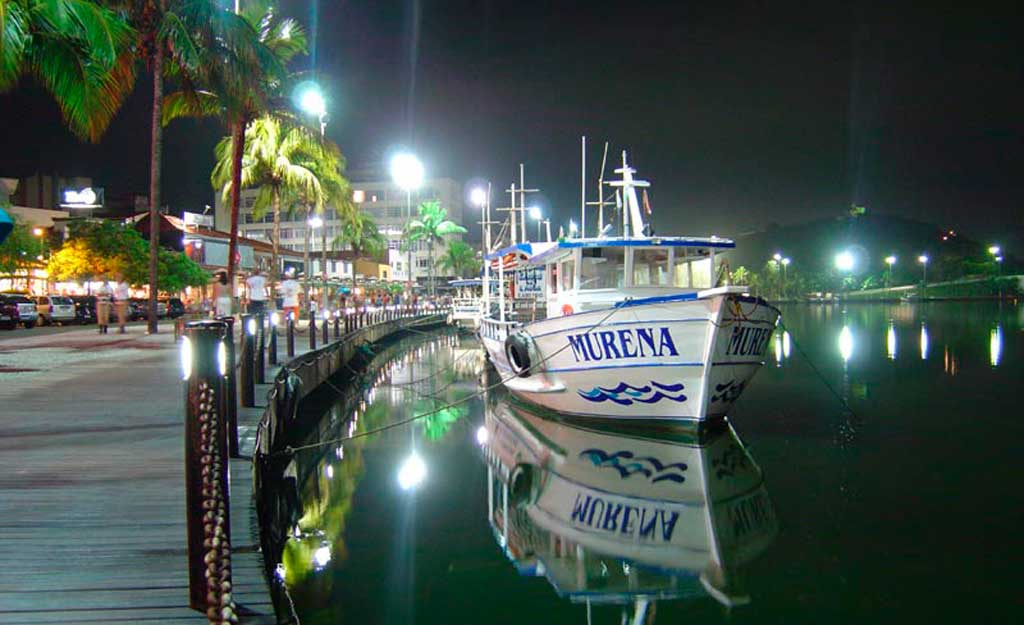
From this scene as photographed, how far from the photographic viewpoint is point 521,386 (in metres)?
16.2

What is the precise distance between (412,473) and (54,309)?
1217 inches

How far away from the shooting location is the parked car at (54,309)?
1391 inches

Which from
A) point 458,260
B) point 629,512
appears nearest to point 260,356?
point 629,512

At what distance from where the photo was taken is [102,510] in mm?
6129

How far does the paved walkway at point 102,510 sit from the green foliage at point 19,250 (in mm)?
32565

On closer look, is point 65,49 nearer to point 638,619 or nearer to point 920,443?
point 638,619

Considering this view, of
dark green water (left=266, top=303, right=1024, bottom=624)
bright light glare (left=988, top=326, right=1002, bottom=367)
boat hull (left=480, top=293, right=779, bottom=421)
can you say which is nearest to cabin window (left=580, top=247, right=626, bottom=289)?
boat hull (left=480, top=293, right=779, bottom=421)

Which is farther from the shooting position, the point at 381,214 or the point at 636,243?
the point at 381,214

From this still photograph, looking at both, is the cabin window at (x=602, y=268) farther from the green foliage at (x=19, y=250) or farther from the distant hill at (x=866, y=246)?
the distant hill at (x=866, y=246)

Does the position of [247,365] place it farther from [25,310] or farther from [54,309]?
[54,309]

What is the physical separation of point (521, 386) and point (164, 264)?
34.1 meters

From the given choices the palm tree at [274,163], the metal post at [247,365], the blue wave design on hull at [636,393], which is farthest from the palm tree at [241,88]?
the blue wave design on hull at [636,393]

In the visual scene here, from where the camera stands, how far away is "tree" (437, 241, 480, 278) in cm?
10356

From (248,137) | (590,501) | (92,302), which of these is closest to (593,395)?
(590,501)
